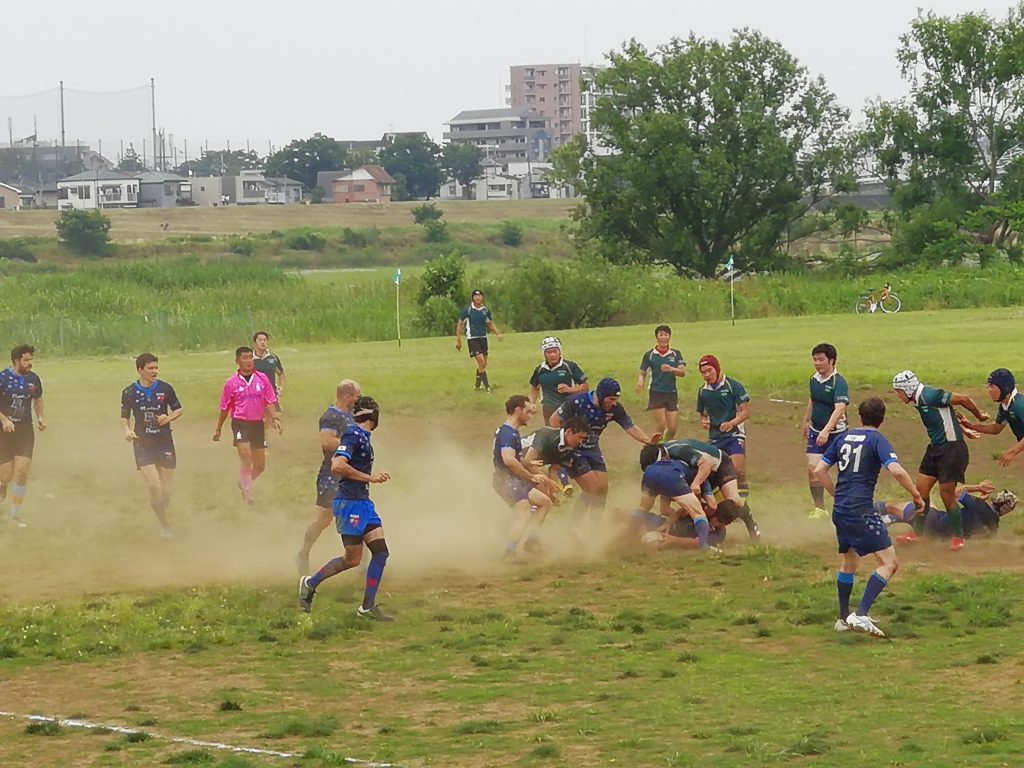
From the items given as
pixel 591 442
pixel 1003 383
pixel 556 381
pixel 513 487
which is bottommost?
pixel 513 487

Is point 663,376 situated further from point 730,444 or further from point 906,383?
point 906,383

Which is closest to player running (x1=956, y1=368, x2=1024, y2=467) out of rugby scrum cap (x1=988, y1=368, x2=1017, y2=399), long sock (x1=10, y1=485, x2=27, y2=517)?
rugby scrum cap (x1=988, y1=368, x2=1017, y2=399)

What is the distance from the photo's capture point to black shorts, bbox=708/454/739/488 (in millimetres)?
16781

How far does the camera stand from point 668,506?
55.7 feet

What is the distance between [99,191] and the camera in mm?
142875

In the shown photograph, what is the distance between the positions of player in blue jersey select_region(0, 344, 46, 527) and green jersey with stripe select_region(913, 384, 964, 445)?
31.8 ft

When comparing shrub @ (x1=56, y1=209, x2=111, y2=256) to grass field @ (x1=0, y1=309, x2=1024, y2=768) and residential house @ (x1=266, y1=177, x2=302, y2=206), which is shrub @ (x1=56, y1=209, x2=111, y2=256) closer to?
residential house @ (x1=266, y1=177, x2=302, y2=206)

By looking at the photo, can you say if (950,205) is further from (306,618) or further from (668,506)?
(306,618)

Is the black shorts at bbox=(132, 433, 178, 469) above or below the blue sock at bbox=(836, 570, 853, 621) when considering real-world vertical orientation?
above

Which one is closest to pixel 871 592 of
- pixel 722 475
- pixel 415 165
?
pixel 722 475

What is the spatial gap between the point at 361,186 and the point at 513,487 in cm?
14017

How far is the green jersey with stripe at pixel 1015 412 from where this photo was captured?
1595 centimetres

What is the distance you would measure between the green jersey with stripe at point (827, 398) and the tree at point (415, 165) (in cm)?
14999

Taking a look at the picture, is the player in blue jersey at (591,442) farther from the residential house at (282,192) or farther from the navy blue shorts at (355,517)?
the residential house at (282,192)
